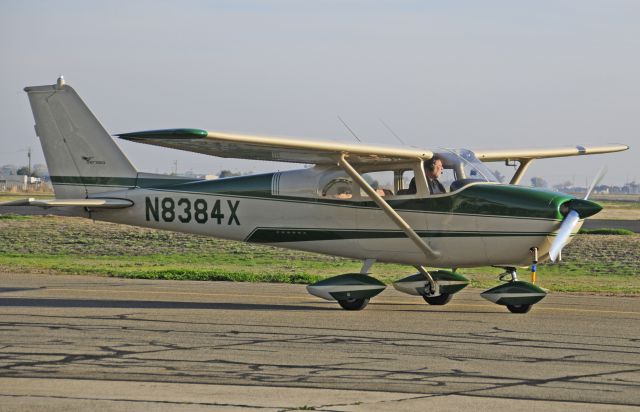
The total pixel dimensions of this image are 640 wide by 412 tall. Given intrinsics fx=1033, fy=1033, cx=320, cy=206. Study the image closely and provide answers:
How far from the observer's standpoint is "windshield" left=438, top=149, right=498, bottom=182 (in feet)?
50.2

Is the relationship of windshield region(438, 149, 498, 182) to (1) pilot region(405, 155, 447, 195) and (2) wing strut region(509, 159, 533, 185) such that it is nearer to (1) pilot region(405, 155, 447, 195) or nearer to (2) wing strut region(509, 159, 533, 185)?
(1) pilot region(405, 155, 447, 195)

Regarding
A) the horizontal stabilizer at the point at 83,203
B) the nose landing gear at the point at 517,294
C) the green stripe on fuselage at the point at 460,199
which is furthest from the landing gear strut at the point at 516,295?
the horizontal stabilizer at the point at 83,203

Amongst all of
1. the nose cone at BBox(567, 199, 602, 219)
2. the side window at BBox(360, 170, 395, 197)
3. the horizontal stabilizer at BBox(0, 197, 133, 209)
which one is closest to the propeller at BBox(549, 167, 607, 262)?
the nose cone at BBox(567, 199, 602, 219)

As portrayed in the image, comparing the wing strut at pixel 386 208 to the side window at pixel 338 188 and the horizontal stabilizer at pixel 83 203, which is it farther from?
the horizontal stabilizer at pixel 83 203

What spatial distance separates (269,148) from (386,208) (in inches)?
75.4

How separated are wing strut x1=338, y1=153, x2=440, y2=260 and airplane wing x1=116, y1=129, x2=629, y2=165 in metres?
0.21

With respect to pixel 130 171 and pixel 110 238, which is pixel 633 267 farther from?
pixel 110 238

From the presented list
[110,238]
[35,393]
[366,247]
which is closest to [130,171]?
[366,247]

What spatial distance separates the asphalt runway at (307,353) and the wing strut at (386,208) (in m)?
0.96

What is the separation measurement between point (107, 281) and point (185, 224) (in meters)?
3.01

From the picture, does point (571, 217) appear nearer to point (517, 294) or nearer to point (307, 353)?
point (517, 294)

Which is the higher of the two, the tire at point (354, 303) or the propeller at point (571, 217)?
the propeller at point (571, 217)

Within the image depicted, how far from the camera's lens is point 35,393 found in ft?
27.6

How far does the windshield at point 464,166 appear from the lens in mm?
15305
